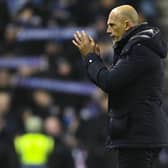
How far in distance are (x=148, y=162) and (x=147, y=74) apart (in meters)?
0.59

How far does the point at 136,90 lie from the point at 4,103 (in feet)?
19.0

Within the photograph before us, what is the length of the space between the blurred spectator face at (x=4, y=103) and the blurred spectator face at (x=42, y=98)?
0.44m

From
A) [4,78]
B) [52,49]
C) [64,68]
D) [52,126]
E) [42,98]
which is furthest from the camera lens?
[52,49]

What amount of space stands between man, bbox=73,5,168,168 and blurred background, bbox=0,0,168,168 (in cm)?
467

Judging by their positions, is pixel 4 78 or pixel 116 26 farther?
pixel 4 78

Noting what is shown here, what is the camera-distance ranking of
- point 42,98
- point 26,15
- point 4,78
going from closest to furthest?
point 42,98 → point 4,78 → point 26,15

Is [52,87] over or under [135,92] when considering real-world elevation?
under

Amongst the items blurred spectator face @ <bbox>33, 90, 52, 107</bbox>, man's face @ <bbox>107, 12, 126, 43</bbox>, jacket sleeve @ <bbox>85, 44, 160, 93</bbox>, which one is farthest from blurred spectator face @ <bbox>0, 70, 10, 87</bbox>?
jacket sleeve @ <bbox>85, 44, 160, 93</bbox>

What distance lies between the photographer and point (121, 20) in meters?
5.96

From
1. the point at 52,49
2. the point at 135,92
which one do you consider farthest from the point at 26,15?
the point at 135,92

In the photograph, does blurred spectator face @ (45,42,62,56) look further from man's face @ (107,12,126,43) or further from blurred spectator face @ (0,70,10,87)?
man's face @ (107,12,126,43)

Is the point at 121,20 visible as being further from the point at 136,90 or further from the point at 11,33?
the point at 11,33

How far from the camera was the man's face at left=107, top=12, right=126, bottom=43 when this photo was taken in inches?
235

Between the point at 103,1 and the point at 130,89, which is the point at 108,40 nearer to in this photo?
the point at 103,1
